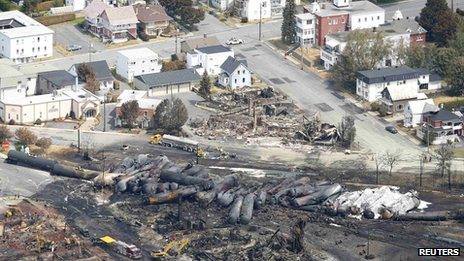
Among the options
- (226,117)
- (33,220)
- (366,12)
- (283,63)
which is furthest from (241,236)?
(366,12)

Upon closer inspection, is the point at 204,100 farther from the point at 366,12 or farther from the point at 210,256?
the point at 210,256

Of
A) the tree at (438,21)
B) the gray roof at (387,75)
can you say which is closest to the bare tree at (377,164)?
the gray roof at (387,75)

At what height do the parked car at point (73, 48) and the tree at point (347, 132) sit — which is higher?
the parked car at point (73, 48)

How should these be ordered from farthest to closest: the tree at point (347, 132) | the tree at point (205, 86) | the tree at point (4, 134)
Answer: the tree at point (205, 86) < the tree at point (4, 134) < the tree at point (347, 132)

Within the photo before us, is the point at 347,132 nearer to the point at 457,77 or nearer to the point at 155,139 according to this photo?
the point at 155,139

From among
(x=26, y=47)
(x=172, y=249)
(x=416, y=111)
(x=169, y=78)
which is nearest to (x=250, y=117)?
(x=169, y=78)

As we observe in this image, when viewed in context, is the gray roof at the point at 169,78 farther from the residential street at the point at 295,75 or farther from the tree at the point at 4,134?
the tree at the point at 4,134

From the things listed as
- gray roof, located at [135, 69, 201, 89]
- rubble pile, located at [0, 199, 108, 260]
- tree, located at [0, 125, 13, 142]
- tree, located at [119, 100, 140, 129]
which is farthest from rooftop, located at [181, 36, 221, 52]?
rubble pile, located at [0, 199, 108, 260]
